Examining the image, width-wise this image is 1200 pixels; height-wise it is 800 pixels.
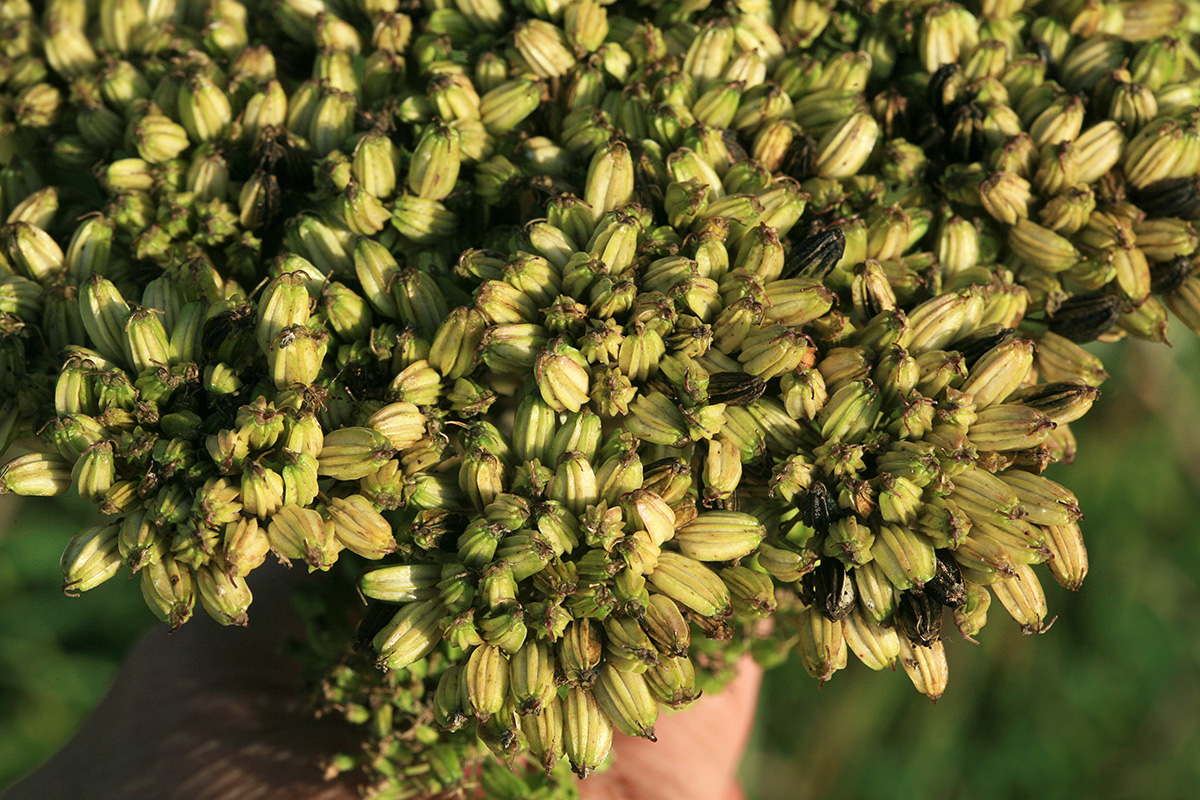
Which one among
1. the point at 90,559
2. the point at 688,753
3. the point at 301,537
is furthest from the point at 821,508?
the point at 688,753

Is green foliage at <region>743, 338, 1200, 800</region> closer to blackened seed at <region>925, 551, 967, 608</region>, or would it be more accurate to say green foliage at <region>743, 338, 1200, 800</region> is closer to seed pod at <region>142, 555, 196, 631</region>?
blackened seed at <region>925, 551, 967, 608</region>

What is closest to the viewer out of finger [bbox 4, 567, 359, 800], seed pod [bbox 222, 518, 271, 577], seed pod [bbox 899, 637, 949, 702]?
seed pod [bbox 222, 518, 271, 577]

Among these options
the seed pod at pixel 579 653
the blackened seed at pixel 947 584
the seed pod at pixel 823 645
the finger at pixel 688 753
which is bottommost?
the finger at pixel 688 753

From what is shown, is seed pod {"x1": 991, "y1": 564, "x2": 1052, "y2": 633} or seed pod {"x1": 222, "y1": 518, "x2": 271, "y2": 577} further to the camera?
seed pod {"x1": 991, "y1": 564, "x2": 1052, "y2": 633}

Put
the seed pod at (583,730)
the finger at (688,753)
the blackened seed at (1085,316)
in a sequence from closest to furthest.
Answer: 1. the seed pod at (583,730)
2. the blackened seed at (1085,316)
3. the finger at (688,753)

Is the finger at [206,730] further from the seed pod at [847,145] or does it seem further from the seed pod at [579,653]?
the seed pod at [847,145]

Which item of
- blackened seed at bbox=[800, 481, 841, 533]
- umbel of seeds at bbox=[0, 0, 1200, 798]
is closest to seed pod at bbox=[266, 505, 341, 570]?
umbel of seeds at bbox=[0, 0, 1200, 798]

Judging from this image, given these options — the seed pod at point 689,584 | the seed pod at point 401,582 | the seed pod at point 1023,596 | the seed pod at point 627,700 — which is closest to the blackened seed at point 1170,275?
the seed pod at point 1023,596

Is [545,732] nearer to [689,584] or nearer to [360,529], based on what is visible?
[689,584]
